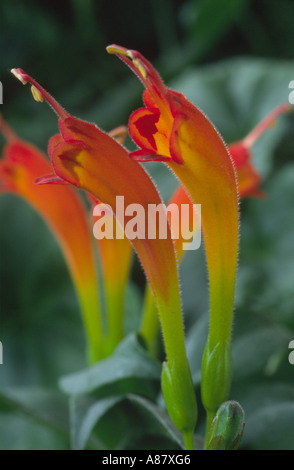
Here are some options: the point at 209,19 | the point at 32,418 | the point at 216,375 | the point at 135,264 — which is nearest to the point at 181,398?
the point at 216,375

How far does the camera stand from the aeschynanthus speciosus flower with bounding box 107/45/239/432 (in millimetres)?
289

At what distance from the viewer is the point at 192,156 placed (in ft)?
0.98

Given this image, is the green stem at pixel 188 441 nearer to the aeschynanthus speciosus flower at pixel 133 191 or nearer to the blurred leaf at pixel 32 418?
the aeschynanthus speciosus flower at pixel 133 191

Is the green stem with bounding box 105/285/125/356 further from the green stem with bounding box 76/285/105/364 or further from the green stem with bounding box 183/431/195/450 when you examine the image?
the green stem with bounding box 183/431/195/450

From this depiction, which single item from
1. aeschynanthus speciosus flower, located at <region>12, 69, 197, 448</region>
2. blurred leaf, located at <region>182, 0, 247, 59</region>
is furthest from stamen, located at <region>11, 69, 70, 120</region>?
blurred leaf, located at <region>182, 0, 247, 59</region>

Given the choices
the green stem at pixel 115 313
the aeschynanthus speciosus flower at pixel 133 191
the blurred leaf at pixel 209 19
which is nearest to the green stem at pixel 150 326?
the green stem at pixel 115 313

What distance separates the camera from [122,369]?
0.38 m

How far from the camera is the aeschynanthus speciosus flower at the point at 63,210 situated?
0.47 metres

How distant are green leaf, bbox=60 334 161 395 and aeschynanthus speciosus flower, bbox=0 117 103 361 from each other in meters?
0.08

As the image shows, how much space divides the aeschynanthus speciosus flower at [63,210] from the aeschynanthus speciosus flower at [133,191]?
0.15m

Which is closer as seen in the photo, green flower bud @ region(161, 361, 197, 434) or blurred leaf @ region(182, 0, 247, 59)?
green flower bud @ region(161, 361, 197, 434)

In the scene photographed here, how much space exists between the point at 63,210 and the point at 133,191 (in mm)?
169
